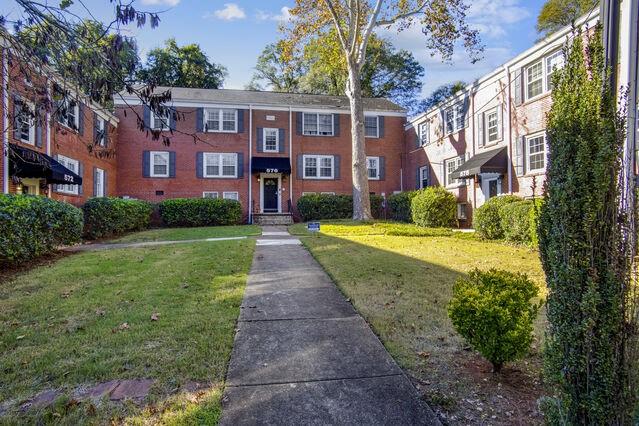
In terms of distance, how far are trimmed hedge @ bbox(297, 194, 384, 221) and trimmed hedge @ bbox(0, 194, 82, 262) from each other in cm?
1270

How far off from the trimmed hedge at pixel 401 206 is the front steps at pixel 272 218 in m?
5.88

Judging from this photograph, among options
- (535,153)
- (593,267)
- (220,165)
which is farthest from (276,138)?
(593,267)

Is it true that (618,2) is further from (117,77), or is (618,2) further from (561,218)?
(117,77)

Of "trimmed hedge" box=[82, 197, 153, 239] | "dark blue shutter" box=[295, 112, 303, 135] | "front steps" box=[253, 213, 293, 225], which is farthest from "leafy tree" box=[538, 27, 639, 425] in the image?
"dark blue shutter" box=[295, 112, 303, 135]

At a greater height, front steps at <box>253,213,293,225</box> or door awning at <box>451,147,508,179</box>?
door awning at <box>451,147,508,179</box>

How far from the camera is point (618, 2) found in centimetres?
224

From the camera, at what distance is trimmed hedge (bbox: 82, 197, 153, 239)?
12672 millimetres

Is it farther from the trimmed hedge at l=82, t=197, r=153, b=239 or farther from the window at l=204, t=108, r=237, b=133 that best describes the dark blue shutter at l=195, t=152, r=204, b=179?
the trimmed hedge at l=82, t=197, r=153, b=239

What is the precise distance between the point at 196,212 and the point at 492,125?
14.2 m

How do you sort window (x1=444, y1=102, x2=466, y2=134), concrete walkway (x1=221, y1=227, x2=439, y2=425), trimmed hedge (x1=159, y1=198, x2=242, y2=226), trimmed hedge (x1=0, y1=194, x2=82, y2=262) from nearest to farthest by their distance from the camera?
concrete walkway (x1=221, y1=227, x2=439, y2=425), trimmed hedge (x1=0, y1=194, x2=82, y2=262), window (x1=444, y1=102, x2=466, y2=134), trimmed hedge (x1=159, y1=198, x2=242, y2=226)

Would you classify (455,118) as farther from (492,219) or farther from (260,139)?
(260,139)

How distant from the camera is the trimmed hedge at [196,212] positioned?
18375 millimetres

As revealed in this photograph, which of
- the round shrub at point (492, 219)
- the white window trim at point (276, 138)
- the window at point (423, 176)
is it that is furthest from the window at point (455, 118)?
the white window trim at point (276, 138)

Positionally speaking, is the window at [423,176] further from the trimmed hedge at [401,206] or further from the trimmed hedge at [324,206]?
the trimmed hedge at [324,206]
